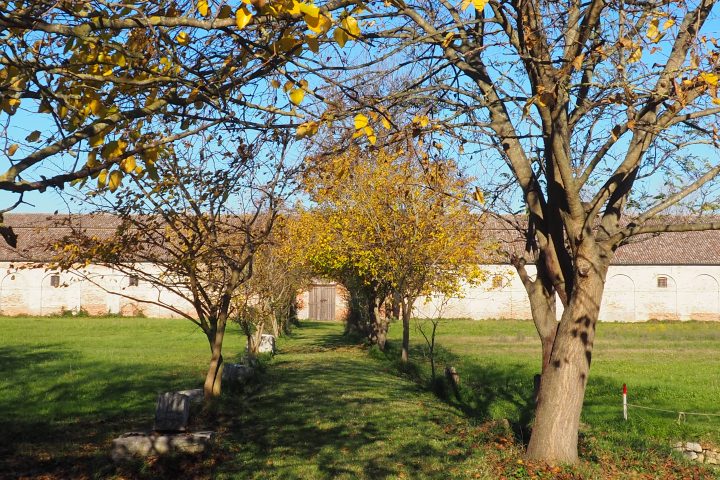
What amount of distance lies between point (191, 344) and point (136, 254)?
55.8ft

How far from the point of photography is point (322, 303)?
2111 inches

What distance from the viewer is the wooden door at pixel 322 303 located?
53156 mm

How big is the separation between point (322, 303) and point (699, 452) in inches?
1739

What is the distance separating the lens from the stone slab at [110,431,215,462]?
8.80 m

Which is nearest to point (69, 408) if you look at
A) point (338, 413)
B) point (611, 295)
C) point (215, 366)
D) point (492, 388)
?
point (215, 366)

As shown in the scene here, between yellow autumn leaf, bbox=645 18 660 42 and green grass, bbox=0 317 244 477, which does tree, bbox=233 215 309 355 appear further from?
yellow autumn leaf, bbox=645 18 660 42

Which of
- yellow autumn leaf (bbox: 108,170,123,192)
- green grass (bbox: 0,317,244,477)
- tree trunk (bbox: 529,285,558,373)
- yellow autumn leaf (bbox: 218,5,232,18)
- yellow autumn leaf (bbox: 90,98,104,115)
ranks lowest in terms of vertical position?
green grass (bbox: 0,317,244,477)

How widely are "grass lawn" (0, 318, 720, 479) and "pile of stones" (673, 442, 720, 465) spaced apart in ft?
0.94

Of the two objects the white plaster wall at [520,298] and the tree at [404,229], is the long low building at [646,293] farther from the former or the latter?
the tree at [404,229]

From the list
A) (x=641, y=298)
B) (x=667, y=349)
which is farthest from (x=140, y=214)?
(x=641, y=298)

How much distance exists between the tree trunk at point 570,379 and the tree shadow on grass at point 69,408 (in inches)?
193

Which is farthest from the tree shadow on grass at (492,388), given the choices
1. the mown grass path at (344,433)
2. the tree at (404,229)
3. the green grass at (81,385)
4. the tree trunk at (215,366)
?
the green grass at (81,385)

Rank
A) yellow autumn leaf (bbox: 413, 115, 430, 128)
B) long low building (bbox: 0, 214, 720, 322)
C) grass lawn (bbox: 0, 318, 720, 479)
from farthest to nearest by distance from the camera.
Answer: long low building (bbox: 0, 214, 720, 322)
grass lawn (bbox: 0, 318, 720, 479)
yellow autumn leaf (bbox: 413, 115, 430, 128)

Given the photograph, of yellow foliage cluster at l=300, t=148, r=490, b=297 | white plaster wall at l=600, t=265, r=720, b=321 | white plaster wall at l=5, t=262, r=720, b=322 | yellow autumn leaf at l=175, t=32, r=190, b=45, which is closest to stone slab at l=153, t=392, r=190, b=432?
yellow autumn leaf at l=175, t=32, r=190, b=45
